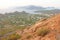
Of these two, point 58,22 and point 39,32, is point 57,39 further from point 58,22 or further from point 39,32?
point 58,22

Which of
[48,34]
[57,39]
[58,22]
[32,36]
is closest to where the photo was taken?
[57,39]

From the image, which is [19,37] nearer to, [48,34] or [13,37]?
[13,37]

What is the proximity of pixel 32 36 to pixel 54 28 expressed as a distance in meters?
3.26

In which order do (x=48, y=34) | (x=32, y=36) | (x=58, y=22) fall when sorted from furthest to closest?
(x=58, y=22)
(x=32, y=36)
(x=48, y=34)

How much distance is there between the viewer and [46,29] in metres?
25.9

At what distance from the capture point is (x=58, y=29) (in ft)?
85.9

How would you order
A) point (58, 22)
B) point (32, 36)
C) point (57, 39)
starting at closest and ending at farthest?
point (57, 39), point (32, 36), point (58, 22)

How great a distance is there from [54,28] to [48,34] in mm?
2269

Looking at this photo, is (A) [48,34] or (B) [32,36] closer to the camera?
(A) [48,34]

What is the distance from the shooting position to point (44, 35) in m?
25.7

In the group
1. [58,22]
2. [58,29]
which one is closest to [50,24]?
[58,22]

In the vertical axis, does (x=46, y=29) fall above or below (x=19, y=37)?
above

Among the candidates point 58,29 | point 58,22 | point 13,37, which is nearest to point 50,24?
point 58,22

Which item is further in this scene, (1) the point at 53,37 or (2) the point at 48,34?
(2) the point at 48,34
